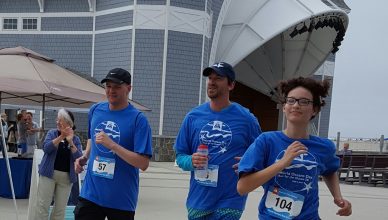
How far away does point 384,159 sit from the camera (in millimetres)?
14945

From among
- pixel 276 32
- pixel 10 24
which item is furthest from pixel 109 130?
pixel 10 24

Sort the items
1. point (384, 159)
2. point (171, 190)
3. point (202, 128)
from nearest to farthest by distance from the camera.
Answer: point (202, 128) < point (171, 190) < point (384, 159)

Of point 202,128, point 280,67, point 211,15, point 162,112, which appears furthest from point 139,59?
point 202,128

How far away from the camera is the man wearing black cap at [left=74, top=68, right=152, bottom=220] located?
3.50 meters

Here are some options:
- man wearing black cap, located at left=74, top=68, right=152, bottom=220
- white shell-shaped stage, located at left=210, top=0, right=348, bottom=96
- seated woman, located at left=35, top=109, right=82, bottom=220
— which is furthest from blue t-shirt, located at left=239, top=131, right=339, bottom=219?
white shell-shaped stage, located at left=210, top=0, right=348, bottom=96

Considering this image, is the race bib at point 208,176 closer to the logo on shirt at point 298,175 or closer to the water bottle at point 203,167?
the water bottle at point 203,167

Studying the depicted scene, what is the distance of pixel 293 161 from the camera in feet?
8.06

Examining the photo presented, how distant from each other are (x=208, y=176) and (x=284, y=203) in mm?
815

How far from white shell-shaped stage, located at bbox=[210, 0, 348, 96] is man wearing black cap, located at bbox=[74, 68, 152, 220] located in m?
17.5

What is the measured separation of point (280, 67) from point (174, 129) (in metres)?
11.3

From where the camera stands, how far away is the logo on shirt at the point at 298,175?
245cm

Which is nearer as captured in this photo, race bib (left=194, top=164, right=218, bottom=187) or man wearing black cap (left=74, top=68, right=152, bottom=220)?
race bib (left=194, top=164, right=218, bottom=187)

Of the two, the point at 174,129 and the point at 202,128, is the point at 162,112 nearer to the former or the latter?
the point at 174,129

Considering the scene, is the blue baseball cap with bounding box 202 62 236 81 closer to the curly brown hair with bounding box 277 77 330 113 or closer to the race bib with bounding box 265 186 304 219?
the curly brown hair with bounding box 277 77 330 113
